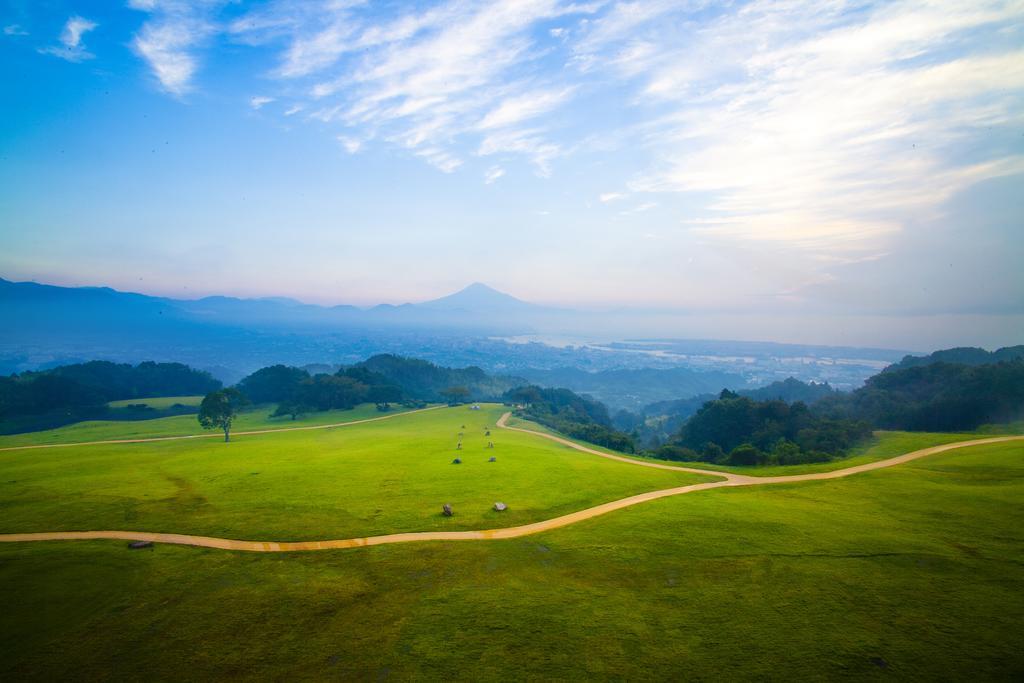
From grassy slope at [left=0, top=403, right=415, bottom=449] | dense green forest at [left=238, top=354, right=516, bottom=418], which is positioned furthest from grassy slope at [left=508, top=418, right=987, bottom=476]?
dense green forest at [left=238, top=354, right=516, bottom=418]

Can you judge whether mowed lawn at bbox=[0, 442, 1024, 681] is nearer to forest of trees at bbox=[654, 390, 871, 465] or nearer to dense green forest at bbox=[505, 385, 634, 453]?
forest of trees at bbox=[654, 390, 871, 465]

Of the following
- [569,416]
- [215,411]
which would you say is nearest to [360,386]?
[215,411]

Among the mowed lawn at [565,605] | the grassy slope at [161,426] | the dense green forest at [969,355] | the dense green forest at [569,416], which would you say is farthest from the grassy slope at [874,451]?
the dense green forest at [969,355]

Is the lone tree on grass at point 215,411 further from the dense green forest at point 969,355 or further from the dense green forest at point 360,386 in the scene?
the dense green forest at point 969,355

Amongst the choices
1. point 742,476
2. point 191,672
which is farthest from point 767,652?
point 742,476

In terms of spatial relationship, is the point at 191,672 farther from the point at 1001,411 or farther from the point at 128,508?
the point at 1001,411
